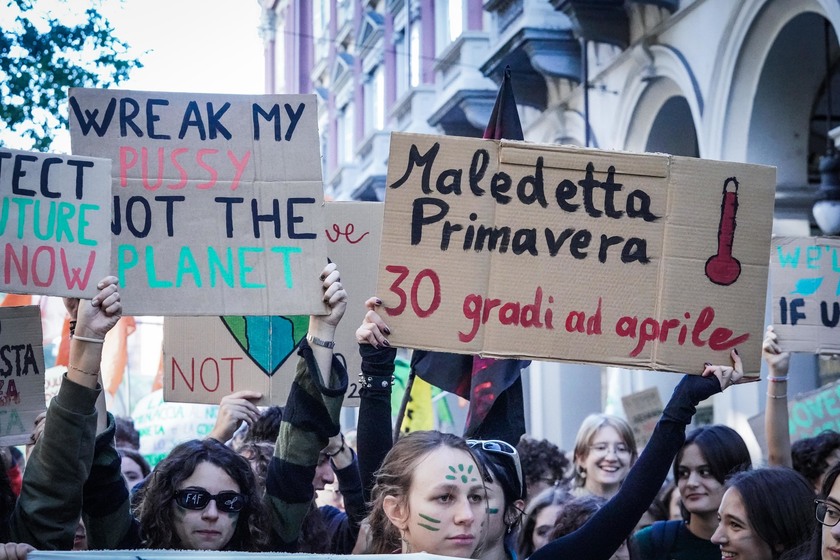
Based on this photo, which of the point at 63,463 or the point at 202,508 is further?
the point at 202,508

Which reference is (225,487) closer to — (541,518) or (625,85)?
(541,518)

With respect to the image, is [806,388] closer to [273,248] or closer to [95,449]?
[273,248]

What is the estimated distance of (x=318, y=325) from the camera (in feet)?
12.6

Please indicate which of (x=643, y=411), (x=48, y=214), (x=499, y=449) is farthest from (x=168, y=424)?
(x=499, y=449)

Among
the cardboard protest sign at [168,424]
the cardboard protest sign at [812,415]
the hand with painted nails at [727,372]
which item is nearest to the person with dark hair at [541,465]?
the cardboard protest sign at [812,415]

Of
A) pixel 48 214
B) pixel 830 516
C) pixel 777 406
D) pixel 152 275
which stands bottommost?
pixel 830 516

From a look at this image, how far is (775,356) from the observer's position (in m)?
4.68

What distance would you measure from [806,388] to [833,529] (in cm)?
760

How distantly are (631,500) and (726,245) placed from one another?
905 millimetres

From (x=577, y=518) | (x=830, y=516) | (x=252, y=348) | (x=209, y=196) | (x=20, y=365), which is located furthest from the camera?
(x=252, y=348)

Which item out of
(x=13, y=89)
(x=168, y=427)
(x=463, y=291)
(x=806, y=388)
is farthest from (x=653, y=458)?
(x=806, y=388)

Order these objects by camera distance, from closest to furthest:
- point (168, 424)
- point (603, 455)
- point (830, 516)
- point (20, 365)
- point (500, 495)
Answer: point (830, 516) → point (500, 495) → point (20, 365) → point (603, 455) → point (168, 424)

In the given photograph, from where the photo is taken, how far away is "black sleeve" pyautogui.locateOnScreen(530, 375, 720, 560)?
3.27 meters

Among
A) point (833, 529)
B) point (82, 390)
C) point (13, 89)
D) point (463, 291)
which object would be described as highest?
point (13, 89)
